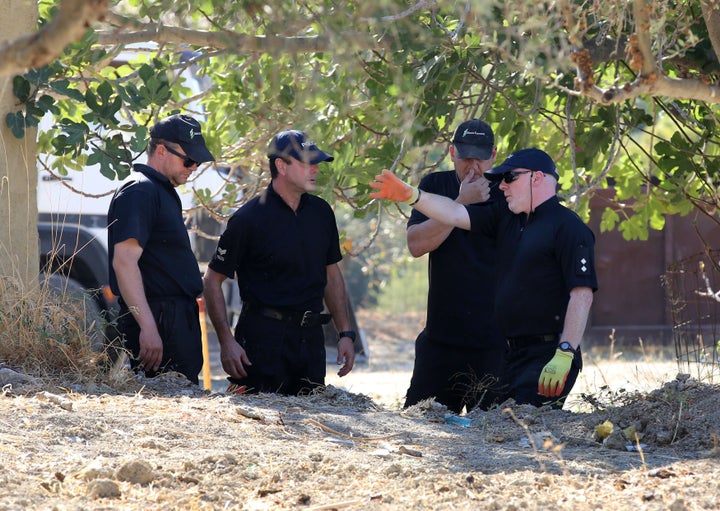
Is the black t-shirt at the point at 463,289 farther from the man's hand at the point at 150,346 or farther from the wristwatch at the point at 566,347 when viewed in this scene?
the man's hand at the point at 150,346

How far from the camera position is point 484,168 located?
5676 mm

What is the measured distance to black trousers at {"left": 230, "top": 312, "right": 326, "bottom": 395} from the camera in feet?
18.4

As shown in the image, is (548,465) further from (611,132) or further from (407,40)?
(611,132)

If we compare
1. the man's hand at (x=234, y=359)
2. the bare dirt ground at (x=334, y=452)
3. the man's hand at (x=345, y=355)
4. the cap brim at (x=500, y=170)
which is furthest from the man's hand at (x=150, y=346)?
the cap brim at (x=500, y=170)

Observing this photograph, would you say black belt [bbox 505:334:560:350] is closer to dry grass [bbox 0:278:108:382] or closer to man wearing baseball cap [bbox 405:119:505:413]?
man wearing baseball cap [bbox 405:119:505:413]

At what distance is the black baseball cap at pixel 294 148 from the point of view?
5.48 meters

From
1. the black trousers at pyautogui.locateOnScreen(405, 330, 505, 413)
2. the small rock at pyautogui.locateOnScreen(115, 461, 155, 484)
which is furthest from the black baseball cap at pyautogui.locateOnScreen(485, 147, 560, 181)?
the small rock at pyautogui.locateOnScreen(115, 461, 155, 484)

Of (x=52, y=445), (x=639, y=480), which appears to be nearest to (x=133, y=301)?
(x=52, y=445)

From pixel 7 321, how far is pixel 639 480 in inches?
123

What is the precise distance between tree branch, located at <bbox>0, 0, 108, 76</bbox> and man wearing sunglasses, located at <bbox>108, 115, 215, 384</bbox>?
8.40 ft

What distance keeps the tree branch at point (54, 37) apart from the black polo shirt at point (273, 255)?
3068mm

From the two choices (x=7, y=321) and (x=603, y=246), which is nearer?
(x=7, y=321)

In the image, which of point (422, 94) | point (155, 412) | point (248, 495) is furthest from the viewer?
point (422, 94)

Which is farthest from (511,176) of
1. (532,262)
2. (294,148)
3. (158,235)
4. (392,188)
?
(158,235)
